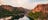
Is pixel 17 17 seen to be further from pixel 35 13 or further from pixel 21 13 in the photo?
pixel 35 13

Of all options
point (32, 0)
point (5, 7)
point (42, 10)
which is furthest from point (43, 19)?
point (5, 7)

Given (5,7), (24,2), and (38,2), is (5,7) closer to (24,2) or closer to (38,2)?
(24,2)

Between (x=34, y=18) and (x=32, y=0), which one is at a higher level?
(x=32, y=0)

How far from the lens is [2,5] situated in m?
0.86

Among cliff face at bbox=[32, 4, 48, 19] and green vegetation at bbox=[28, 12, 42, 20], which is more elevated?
cliff face at bbox=[32, 4, 48, 19]

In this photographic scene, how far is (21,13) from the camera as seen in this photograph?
2.74 feet

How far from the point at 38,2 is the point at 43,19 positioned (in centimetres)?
14

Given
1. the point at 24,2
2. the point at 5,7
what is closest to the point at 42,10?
the point at 24,2

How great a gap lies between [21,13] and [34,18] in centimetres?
12

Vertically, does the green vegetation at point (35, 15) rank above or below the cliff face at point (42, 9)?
below

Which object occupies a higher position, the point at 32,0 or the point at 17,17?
the point at 32,0

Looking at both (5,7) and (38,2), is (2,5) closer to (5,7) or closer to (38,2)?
(5,7)

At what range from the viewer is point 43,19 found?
0.78 metres

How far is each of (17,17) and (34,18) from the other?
0.14m
